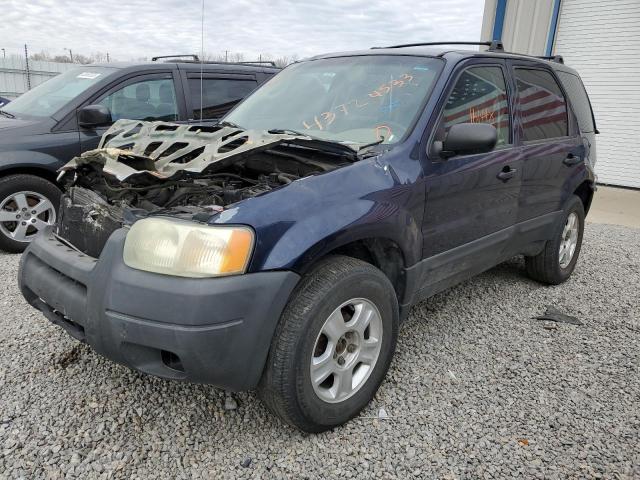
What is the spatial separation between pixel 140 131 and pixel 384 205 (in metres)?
1.67

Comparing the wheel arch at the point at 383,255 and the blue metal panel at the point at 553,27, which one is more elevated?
the blue metal panel at the point at 553,27

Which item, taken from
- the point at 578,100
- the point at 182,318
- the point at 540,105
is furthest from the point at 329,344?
the point at 578,100

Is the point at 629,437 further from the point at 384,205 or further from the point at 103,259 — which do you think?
the point at 103,259

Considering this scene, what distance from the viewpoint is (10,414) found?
2461 mm

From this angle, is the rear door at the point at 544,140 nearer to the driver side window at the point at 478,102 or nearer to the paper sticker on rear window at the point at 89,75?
the driver side window at the point at 478,102

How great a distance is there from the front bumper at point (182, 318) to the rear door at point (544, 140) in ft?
7.75

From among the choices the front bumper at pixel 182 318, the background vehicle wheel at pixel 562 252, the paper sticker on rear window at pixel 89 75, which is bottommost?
the background vehicle wheel at pixel 562 252

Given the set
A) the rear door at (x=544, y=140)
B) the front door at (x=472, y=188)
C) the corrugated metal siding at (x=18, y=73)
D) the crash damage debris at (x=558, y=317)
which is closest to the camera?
the front door at (x=472, y=188)

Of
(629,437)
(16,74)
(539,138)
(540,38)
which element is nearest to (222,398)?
(629,437)

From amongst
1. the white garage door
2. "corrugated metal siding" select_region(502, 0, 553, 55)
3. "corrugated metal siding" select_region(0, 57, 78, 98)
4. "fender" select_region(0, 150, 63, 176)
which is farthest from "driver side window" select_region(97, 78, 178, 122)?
"corrugated metal siding" select_region(0, 57, 78, 98)

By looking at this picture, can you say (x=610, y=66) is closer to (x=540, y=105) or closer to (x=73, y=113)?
(x=540, y=105)

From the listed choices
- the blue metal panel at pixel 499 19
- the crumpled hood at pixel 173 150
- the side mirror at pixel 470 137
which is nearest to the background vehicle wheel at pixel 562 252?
the side mirror at pixel 470 137

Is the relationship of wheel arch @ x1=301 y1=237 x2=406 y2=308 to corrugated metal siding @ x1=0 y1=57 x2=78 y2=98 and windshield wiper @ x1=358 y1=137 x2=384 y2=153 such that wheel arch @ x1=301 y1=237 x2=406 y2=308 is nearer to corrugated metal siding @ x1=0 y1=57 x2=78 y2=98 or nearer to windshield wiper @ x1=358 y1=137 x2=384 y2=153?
windshield wiper @ x1=358 y1=137 x2=384 y2=153

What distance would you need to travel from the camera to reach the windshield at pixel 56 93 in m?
5.03
